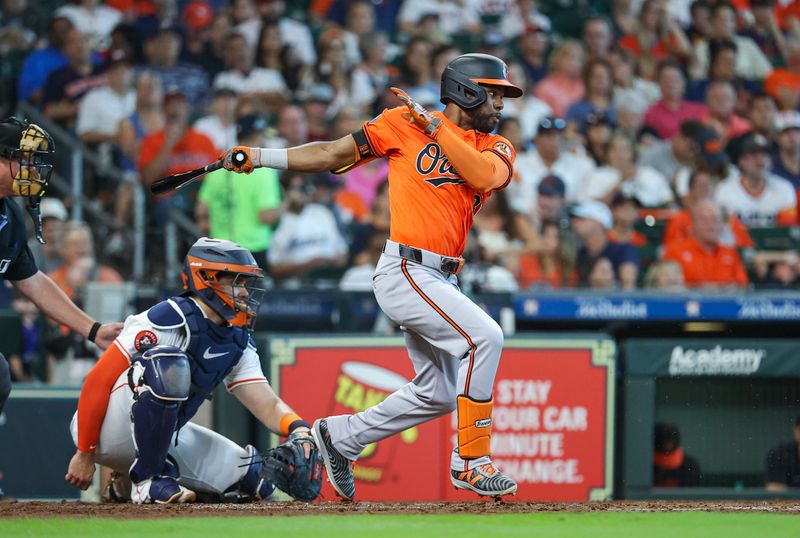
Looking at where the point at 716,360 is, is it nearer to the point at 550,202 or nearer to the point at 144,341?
the point at 550,202

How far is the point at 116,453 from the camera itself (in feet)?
17.7

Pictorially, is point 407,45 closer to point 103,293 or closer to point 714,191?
point 714,191

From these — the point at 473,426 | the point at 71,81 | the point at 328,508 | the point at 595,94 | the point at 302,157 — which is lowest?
the point at 328,508

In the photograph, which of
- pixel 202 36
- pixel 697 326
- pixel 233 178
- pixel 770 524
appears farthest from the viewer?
pixel 202 36

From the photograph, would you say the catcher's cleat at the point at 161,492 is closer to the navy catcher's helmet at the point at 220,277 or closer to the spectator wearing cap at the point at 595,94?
the navy catcher's helmet at the point at 220,277

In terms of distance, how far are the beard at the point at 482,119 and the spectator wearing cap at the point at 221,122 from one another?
203 inches

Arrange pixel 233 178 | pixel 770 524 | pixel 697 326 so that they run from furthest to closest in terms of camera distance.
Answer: pixel 233 178
pixel 697 326
pixel 770 524

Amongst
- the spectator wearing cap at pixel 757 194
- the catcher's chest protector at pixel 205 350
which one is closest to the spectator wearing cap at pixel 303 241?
the spectator wearing cap at pixel 757 194

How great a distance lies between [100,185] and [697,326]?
4881 mm

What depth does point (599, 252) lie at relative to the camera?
9.46 metres

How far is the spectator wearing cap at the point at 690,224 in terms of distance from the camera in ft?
32.2

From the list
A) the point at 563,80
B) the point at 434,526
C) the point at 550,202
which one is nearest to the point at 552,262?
the point at 550,202

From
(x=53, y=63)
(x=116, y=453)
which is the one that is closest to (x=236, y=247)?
(x=116, y=453)

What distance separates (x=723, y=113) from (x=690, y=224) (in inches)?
93.2
